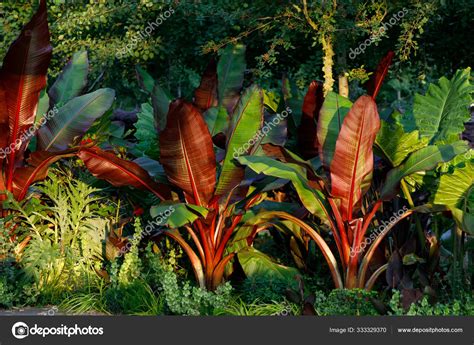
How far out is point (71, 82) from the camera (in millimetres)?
9453

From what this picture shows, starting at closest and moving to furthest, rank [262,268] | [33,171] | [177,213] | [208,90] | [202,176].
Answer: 1. [177,213]
2. [202,176]
3. [262,268]
4. [33,171]
5. [208,90]

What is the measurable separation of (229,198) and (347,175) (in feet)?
3.87

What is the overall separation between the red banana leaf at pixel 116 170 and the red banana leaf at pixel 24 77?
119 cm

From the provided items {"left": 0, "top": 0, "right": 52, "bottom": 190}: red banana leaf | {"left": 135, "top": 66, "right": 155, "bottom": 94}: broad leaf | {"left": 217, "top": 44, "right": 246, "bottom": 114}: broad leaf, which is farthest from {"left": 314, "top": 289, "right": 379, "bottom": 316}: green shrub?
Answer: {"left": 0, "top": 0, "right": 52, "bottom": 190}: red banana leaf

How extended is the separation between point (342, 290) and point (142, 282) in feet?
6.05

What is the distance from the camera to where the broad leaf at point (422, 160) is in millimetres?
7375

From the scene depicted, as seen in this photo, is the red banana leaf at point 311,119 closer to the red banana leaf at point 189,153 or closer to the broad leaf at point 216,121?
the broad leaf at point 216,121

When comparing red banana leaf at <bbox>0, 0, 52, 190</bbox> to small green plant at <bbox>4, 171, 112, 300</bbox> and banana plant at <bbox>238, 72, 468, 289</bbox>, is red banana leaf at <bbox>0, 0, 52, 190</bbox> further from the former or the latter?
banana plant at <bbox>238, 72, 468, 289</bbox>

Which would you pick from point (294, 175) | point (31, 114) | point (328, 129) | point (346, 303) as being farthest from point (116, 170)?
point (346, 303)

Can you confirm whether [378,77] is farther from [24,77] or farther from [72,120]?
[24,77]

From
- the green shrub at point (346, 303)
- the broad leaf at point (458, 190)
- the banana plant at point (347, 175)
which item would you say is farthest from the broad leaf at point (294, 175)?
the broad leaf at point (458, 190)

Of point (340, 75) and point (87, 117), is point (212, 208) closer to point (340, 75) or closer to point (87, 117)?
point (87, 117)

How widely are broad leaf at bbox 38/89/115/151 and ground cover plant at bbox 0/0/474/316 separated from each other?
0.05 feet

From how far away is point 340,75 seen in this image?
1166 cm
